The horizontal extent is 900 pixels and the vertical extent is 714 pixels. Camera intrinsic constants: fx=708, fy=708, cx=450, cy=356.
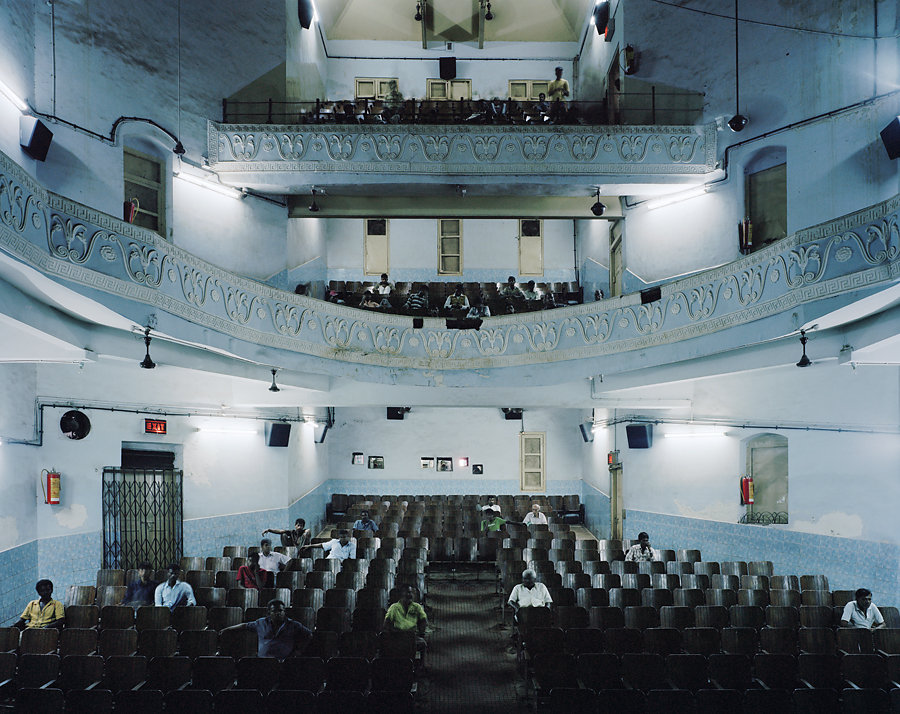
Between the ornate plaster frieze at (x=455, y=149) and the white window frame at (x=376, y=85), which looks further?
the white window frame at (x=376, y=85)

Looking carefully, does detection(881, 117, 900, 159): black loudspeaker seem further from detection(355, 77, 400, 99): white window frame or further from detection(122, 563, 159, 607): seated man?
detection(355, 77, 400, 99): white window frame

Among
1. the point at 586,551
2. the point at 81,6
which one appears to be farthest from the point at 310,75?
the point at 586,551

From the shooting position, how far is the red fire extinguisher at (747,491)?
12.1m

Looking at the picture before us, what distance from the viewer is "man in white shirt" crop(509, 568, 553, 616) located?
27.6 feet

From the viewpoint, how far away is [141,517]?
41.5 ft

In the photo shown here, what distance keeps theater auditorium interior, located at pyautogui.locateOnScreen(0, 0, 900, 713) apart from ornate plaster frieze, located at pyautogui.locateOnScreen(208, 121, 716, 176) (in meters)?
0.06

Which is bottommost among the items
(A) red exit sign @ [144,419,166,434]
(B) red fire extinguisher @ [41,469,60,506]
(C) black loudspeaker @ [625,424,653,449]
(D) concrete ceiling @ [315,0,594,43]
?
(B) red fire extinguisher @ [41,469,60,506]

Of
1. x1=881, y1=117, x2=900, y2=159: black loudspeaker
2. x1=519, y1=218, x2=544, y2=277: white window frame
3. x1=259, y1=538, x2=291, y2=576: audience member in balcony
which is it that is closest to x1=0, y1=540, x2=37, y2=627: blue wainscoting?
x1=259, y1=538, x2=291, y2=576: audience member in balcony

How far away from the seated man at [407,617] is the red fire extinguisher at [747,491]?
6982mm

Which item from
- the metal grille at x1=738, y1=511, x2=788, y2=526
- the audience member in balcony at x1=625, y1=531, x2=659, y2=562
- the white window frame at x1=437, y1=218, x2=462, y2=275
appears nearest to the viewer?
the audience member in balcony at x1=625, y1=531, x2=659, y2=562

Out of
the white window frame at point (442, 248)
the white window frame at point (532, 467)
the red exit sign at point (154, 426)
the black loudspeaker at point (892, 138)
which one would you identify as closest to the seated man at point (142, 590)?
the red exit sign at point (154, 426)

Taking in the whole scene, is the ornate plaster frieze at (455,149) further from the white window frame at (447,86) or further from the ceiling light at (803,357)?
the white window frame at (447,86)

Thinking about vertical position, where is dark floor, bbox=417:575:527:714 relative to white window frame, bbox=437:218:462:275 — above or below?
below

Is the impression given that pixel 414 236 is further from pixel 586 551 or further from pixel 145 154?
pixel 586 551
